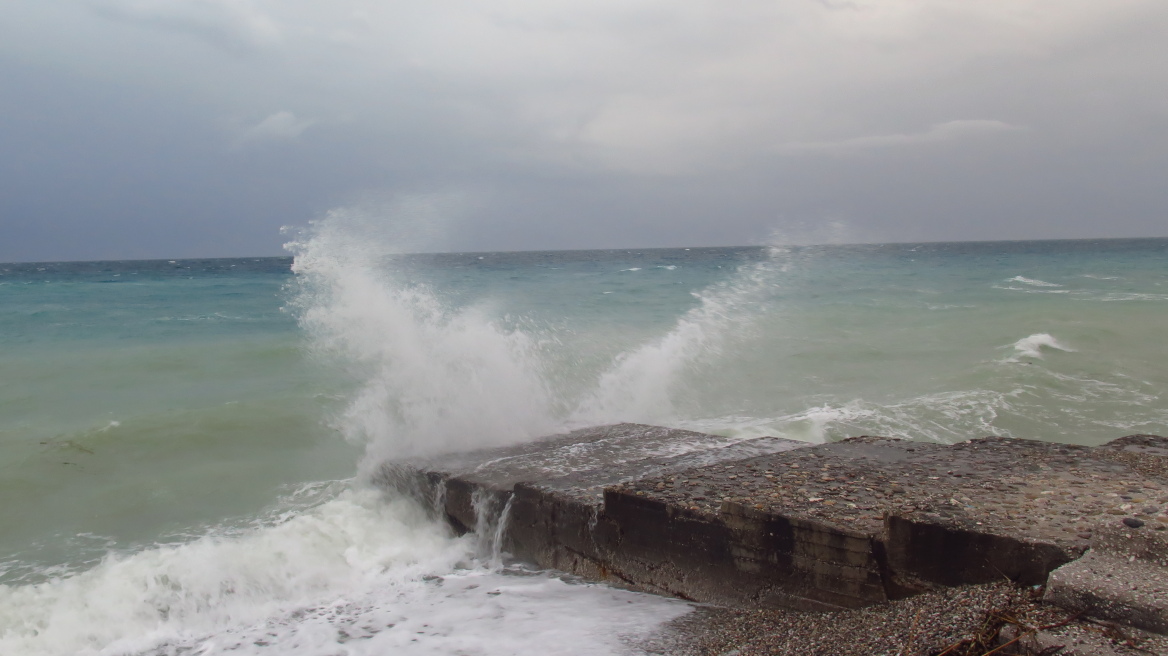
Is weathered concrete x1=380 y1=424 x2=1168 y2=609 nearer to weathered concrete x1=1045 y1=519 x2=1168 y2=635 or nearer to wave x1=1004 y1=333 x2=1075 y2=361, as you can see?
weathered concrete x1=1045 y1=519 x2=1168 y2=635

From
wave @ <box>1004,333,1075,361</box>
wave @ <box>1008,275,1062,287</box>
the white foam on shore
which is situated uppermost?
wave @ <box>1008,275,1062,287</box>

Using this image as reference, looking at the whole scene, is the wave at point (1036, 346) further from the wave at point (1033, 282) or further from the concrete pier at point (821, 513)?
the wave at point (1033, 282)

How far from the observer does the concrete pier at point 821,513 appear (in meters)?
2.93

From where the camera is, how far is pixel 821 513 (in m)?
3.38

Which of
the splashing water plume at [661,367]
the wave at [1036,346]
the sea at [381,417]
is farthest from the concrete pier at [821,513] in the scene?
the wave at [1036,346]

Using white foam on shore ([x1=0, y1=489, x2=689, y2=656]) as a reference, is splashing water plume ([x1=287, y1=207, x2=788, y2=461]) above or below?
above

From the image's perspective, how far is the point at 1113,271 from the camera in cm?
3102

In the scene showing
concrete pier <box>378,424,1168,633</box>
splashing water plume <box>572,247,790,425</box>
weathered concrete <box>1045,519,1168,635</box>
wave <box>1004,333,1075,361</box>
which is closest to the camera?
weathered concrete <box>1045,519,1168,635</box>

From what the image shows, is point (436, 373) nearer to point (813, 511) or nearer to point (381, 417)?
point (381, 417)

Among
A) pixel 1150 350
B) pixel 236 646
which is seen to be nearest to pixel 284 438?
pixel 236 646

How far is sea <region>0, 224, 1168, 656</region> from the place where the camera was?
13.1ft

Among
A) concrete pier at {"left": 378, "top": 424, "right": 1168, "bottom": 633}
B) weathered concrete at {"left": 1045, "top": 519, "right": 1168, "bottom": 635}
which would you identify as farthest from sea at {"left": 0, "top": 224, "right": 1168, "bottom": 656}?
weathered concrete at {"left": 1045, "top": 519, "right": 1168, "bottom": 635}

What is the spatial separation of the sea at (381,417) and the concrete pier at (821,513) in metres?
0.23

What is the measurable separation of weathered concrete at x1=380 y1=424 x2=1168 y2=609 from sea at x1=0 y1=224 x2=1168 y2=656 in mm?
236
